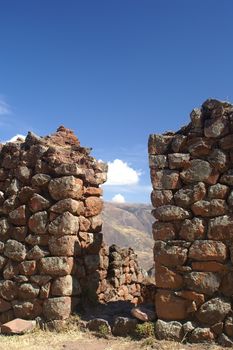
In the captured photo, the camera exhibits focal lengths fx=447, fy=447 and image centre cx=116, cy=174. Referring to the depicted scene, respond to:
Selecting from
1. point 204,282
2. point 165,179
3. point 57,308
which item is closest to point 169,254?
point 204,282

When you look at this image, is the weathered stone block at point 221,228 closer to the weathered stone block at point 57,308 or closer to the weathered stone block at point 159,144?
the weathered stone block at point 159,144

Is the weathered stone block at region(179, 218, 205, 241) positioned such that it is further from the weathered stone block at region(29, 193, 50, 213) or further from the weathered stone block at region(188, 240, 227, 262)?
Answer: the weathered stone block at region(29, 193, 50, 213)

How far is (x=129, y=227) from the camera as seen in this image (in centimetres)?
12962

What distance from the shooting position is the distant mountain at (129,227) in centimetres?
10178

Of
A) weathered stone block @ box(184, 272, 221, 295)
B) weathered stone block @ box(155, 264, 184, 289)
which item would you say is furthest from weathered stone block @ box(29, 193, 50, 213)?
weathered stone block @ box(184, 272, 221, 295)

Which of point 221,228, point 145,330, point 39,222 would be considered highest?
point 39,222

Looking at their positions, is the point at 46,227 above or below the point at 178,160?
below

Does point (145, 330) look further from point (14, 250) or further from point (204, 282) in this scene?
point (14, 250)

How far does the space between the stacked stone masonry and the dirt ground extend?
0.24 m

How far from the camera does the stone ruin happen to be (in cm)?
782

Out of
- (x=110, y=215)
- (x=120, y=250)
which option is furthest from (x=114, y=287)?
(x=110, y=215)

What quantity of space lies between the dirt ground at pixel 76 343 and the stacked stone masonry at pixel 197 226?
0.24m

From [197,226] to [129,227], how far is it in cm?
12385

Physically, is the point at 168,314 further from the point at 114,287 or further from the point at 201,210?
the point at 114,287
